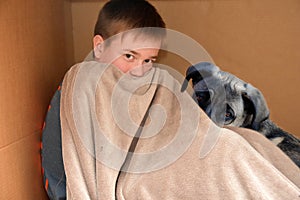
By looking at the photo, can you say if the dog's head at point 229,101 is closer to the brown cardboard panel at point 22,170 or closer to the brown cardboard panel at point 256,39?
the brown cardboard panel at point 256,39

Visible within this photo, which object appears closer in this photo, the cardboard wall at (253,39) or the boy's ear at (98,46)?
the boy's ear at (98,46)

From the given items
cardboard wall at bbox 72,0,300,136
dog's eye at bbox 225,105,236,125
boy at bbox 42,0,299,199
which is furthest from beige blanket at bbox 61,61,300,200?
cardboard wall at bbox 72,0,300,136

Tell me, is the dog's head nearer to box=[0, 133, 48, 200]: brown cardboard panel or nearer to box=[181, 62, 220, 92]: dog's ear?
box=[181, 62, 220, 92]: dog's ear

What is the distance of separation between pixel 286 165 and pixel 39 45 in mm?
565

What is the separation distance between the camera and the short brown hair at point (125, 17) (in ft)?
2.45

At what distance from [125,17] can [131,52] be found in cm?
8

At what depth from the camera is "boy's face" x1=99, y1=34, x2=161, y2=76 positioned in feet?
2.39

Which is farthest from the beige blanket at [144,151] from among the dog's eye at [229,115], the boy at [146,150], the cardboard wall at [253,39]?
the cardboard wall at [253,39]

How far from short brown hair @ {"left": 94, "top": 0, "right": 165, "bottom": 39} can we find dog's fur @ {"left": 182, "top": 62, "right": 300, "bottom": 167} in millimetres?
167

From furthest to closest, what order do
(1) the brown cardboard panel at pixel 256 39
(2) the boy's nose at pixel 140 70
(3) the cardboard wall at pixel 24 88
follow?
(1) the brown cardboard panel at pixel 256 39 < (2) the boy's nose at pixel 140 70 < (3) the cardboard wall at pixel 24 88

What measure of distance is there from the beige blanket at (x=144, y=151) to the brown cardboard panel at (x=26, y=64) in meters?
0.08

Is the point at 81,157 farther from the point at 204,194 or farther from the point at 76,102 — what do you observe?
the point at 204,194

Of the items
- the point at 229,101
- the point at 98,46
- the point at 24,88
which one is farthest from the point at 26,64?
the point at 229,101

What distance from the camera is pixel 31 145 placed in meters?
0.68
